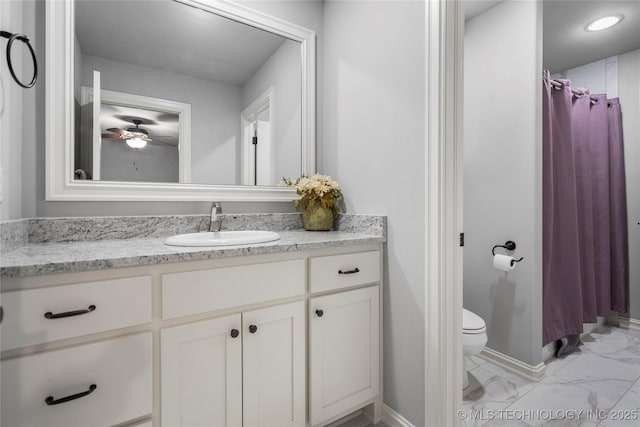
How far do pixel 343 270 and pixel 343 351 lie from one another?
1.19 feet

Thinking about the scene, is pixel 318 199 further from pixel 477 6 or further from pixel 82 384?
pixel 477 6

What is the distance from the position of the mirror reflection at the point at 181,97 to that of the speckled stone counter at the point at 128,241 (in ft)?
0.70

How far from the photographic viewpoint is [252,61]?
173cm

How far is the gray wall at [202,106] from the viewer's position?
1.40 metres

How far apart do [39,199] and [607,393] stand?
2964 mm

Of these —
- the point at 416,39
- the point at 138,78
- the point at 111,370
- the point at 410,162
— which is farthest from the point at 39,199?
the point at 416,39

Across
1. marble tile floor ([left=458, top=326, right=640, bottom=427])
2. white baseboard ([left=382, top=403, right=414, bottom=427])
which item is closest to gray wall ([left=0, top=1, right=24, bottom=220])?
white baseboard ([left=382, top=403, right=414, bottom=427])

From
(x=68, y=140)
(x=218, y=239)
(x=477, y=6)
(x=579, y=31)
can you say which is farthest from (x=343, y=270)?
(x=579, y=31)

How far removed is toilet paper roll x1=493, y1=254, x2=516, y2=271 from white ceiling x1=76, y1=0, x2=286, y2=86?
6.04 feet

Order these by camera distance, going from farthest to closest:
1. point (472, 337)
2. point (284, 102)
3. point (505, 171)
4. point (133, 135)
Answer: point (505, 171), point (284, 102), point (472, 337), point (133, 135)

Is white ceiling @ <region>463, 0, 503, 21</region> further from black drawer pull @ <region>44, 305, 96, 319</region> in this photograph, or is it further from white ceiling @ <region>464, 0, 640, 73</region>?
black drawer pull @ <region>44, 305, 96, 319</region>

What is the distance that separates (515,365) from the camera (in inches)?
75.0

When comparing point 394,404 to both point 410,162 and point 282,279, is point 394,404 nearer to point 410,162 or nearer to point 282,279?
point 282,279

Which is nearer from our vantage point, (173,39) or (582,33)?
(173,39)
